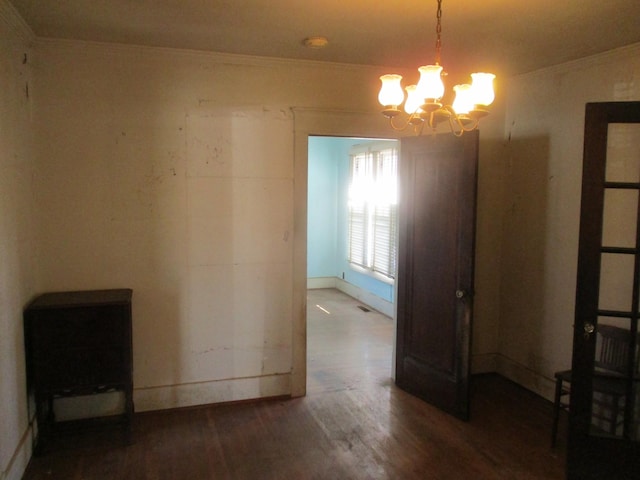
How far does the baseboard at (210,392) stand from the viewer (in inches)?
141

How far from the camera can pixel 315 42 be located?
3.16 metres

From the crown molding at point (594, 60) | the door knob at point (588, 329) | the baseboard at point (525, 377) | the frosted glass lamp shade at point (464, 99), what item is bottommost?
the baseboard at point (525, 377)

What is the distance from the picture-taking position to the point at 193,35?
10.2 feet

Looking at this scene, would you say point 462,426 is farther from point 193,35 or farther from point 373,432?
point 193,35

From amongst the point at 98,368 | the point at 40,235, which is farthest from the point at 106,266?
the point at 98,368

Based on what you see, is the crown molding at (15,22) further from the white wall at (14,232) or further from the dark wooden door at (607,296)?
the dark wooden door at (607,296)

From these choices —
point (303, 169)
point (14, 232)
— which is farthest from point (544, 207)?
point (14, 232)

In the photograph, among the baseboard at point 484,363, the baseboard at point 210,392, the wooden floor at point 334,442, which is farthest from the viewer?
the baseboard at point 484,363

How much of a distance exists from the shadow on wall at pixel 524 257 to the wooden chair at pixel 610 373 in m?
1.12

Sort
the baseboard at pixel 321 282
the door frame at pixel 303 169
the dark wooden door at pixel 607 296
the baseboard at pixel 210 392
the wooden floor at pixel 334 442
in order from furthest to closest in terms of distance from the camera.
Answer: the baseboard at pixel 321 282, the door frame at pixel 303 169, the baseboard at pixel 210 392, the wooden floor at pixel 334 442, the dark wooden door at pixel 607 296

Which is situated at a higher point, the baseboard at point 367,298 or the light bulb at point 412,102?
the light bulb at point 412,102

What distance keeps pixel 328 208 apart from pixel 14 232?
5.50m

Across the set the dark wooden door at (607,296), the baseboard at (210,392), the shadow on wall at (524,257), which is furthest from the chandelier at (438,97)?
the baseboard at (210,392)

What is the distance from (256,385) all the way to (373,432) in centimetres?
100
